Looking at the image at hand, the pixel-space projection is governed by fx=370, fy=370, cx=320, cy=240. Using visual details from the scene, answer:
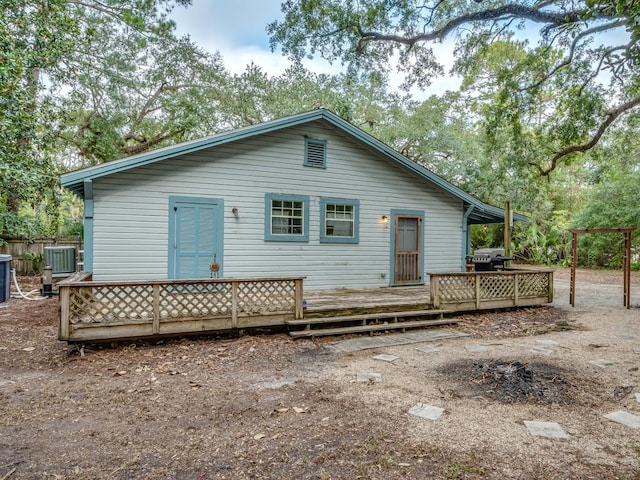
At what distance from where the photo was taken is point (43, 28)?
977 cm

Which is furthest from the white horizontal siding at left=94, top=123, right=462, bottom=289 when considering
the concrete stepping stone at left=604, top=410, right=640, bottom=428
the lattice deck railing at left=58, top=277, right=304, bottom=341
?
the concrete stepping stone at left=604, top=410, right=640, bottom=428

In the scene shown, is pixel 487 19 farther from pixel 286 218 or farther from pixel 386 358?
pixel 386 358

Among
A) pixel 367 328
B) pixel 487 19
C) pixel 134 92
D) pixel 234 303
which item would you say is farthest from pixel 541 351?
pixel 134 92

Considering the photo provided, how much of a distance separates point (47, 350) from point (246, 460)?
436 cm

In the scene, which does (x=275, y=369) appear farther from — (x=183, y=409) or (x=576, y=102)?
(x=576, y=102)

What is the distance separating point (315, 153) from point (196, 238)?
11.8ft

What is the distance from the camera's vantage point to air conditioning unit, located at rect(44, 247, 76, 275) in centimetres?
984

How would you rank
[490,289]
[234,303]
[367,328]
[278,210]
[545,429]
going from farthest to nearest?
[278,210] → [490,289] → [367,328] → [234,303] → [545,429]

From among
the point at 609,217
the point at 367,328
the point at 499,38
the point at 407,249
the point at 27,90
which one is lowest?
the point at 367,328

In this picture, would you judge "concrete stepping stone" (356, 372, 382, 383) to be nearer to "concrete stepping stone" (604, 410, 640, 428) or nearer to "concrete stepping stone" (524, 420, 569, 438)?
"concrete stepping stone" (524, 420, 569, 438)

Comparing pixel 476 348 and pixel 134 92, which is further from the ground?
pixel 134 92

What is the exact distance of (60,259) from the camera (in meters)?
10.1

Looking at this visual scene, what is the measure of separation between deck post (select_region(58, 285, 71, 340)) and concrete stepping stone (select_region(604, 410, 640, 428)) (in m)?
6.26

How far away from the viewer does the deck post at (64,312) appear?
4945 mm
